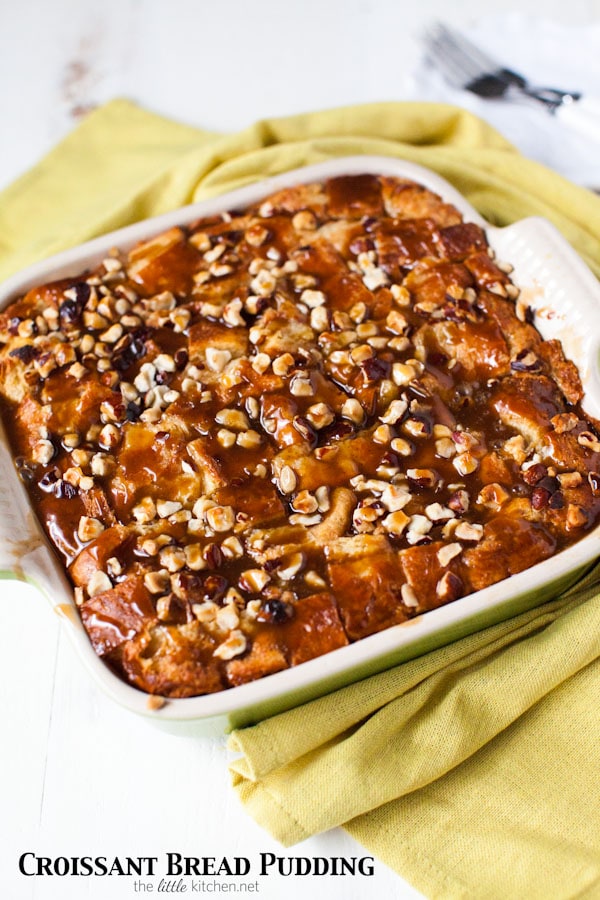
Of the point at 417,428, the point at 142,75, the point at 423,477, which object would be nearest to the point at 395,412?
the point at 417,428

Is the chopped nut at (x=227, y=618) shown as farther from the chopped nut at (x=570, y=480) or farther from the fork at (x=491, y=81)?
the fork at (x=491, y=81)

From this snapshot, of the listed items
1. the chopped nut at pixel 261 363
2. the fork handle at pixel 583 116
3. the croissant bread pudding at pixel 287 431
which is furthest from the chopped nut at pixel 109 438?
the fork handle at pixel 583 116

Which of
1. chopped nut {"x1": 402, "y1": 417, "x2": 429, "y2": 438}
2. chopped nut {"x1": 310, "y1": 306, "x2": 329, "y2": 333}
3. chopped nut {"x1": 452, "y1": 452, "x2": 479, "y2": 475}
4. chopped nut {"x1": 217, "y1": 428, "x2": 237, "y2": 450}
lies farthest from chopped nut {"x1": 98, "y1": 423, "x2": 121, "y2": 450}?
chopped nut {"x1": 452, "y1": 452, "x2": 479, "y2": 475}

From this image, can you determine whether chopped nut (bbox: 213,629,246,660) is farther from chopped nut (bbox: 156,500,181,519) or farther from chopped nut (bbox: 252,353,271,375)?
chopped nut (bbox: 252,353,271,375)

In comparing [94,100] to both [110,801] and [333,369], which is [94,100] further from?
[110,801]

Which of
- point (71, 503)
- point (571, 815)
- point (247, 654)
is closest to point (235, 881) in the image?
point (247, 654)

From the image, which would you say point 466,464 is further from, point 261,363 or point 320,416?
point 261,363

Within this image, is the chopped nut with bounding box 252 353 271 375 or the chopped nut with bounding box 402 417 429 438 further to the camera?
the chopped nut with bounding box 252 353 271 375
